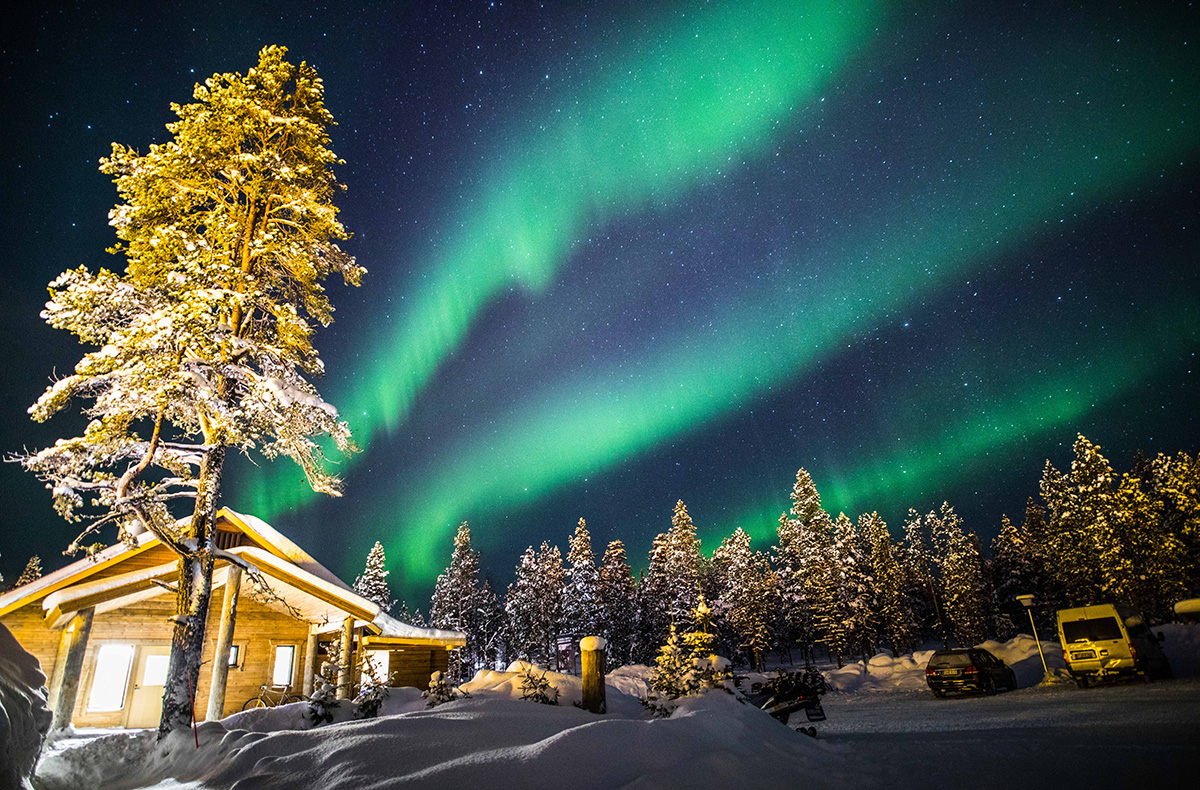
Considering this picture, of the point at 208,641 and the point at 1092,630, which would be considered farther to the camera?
the point at 208,641

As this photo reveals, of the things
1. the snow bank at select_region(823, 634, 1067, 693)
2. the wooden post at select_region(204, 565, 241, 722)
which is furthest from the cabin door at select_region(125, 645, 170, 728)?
the snow bank at select_region(823, 634, 1067, 693)

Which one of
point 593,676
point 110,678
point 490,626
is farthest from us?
point 490,626

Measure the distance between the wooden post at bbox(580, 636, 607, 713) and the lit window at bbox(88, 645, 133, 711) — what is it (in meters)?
16.4

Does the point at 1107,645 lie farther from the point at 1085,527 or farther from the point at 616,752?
the point at 1085,527

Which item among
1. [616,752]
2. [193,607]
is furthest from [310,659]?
[616,752]

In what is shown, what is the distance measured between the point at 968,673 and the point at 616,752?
18012mm

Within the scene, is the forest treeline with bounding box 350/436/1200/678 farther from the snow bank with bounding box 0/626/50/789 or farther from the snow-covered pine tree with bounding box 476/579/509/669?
the snow bank with bounding box 0/626/50/789

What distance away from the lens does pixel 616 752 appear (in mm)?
6117

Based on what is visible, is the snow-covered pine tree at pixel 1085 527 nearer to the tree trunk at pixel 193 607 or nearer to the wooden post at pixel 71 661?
the tree trunk at pixel 193 607

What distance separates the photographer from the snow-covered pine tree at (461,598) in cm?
6412

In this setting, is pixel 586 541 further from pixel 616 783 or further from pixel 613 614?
pixel 616 783

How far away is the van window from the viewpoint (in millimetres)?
16594

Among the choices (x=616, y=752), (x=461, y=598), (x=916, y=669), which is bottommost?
(x=916, y=669)

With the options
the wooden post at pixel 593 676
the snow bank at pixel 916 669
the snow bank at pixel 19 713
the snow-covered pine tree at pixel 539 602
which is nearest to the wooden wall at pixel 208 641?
the wooden post at pixel 593 676
